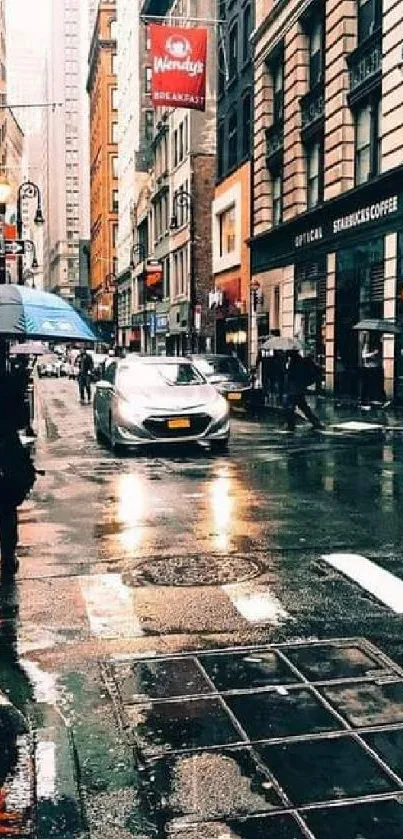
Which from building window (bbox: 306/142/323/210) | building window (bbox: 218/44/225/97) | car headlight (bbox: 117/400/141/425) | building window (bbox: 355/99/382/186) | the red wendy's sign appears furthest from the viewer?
building window (bbox: 218/44/225/97)

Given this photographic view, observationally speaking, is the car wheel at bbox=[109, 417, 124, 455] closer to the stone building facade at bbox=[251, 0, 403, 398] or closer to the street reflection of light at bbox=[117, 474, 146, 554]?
the street reflection of light at bbox=[117, 474, 146, 554]

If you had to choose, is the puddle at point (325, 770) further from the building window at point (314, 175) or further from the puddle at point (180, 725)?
the building window at point (314, 175)

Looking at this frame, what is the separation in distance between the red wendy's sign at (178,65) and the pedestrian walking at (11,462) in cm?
2019

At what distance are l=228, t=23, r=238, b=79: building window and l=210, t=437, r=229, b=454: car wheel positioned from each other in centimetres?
3258

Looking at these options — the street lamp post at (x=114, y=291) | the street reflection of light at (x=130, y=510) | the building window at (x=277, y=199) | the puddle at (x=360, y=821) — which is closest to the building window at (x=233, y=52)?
the building window at (x=277, y=199)

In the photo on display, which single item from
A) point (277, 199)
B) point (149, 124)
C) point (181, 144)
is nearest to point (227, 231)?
point (277, 199)

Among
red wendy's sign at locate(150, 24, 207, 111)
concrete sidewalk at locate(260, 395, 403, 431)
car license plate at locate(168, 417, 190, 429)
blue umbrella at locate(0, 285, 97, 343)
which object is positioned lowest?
concrete sidewalk at locate(260, 395, 403, 431)

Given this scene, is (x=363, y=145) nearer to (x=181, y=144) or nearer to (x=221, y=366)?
(x=221, y=366)

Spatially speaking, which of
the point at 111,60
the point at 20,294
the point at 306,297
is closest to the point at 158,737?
the point at 20,294

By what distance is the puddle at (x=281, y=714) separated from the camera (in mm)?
4359

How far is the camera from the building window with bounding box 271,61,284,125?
Answer: 3788 cm

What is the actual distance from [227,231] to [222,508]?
126 ft

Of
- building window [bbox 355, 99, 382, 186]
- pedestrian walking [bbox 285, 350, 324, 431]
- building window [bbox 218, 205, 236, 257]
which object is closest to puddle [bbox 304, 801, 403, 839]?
pedestrian walking [bbox 285, 350, 324, 431]

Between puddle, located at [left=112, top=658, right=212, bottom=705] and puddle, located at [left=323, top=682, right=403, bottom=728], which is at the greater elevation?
puddle, located at [left=323, top=682, right=403, bottom=728]
